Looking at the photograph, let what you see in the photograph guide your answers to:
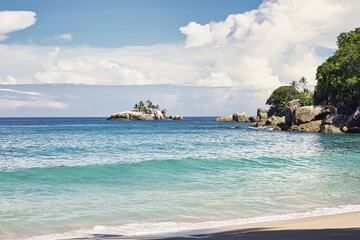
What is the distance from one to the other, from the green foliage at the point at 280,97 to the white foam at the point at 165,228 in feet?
323

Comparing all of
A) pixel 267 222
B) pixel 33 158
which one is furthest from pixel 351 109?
pixel 267 222

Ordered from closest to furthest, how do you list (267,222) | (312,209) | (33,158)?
(267,222) < (312,209) < (33,158)

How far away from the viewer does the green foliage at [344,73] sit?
52.8m

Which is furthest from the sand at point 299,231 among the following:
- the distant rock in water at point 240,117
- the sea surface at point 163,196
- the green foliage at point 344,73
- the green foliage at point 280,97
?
the distant rock in water at point 240,117

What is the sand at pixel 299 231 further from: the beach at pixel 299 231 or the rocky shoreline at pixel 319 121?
the rocky shoreline at pixel 319 121

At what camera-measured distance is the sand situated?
666 cm

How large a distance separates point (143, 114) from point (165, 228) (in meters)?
163

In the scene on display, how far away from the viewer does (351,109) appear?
5709cm

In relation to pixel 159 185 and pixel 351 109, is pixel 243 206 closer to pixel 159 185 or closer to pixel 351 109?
pixel 159 185

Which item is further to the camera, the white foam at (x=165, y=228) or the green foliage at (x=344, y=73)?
the green foliage at (x=344, y=73)

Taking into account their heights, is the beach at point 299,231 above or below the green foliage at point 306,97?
below

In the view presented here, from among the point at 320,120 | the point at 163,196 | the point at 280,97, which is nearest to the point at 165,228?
the point at 163,196

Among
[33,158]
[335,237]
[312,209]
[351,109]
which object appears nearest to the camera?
[335,237]

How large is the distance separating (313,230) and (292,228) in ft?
1.54
